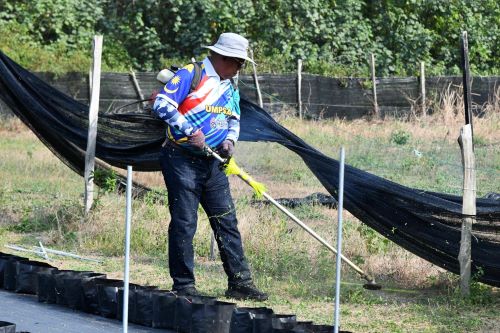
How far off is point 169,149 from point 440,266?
2.37 m

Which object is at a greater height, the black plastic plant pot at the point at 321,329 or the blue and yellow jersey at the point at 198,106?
the blue and yellow jersey at the point at 198,106

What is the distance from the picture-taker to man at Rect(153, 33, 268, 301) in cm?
776

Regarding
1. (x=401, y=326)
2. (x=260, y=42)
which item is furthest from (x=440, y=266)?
(x=260, y=42)

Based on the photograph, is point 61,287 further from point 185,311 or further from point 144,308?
point 185,311

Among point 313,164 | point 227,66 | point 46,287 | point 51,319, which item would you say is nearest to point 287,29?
point 313,164

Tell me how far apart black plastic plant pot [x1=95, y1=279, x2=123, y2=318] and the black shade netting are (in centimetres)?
221

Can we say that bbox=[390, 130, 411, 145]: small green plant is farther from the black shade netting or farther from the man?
the man

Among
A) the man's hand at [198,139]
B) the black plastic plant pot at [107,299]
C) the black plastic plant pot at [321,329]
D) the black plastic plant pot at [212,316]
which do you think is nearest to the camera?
the black plastic plant pot at [321,329]

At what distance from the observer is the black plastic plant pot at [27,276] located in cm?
823

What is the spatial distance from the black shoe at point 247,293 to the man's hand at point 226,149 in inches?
40.5

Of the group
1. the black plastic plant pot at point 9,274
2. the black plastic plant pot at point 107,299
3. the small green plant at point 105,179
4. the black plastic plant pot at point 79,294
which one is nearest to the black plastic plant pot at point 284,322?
the black plastic plant pot at point 107,299

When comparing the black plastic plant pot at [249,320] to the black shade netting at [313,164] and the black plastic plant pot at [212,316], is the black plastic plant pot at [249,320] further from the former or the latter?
the black shade netting at [313,164]

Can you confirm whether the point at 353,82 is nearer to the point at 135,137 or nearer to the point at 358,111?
the point at 358,111

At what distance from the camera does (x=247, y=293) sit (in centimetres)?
805
